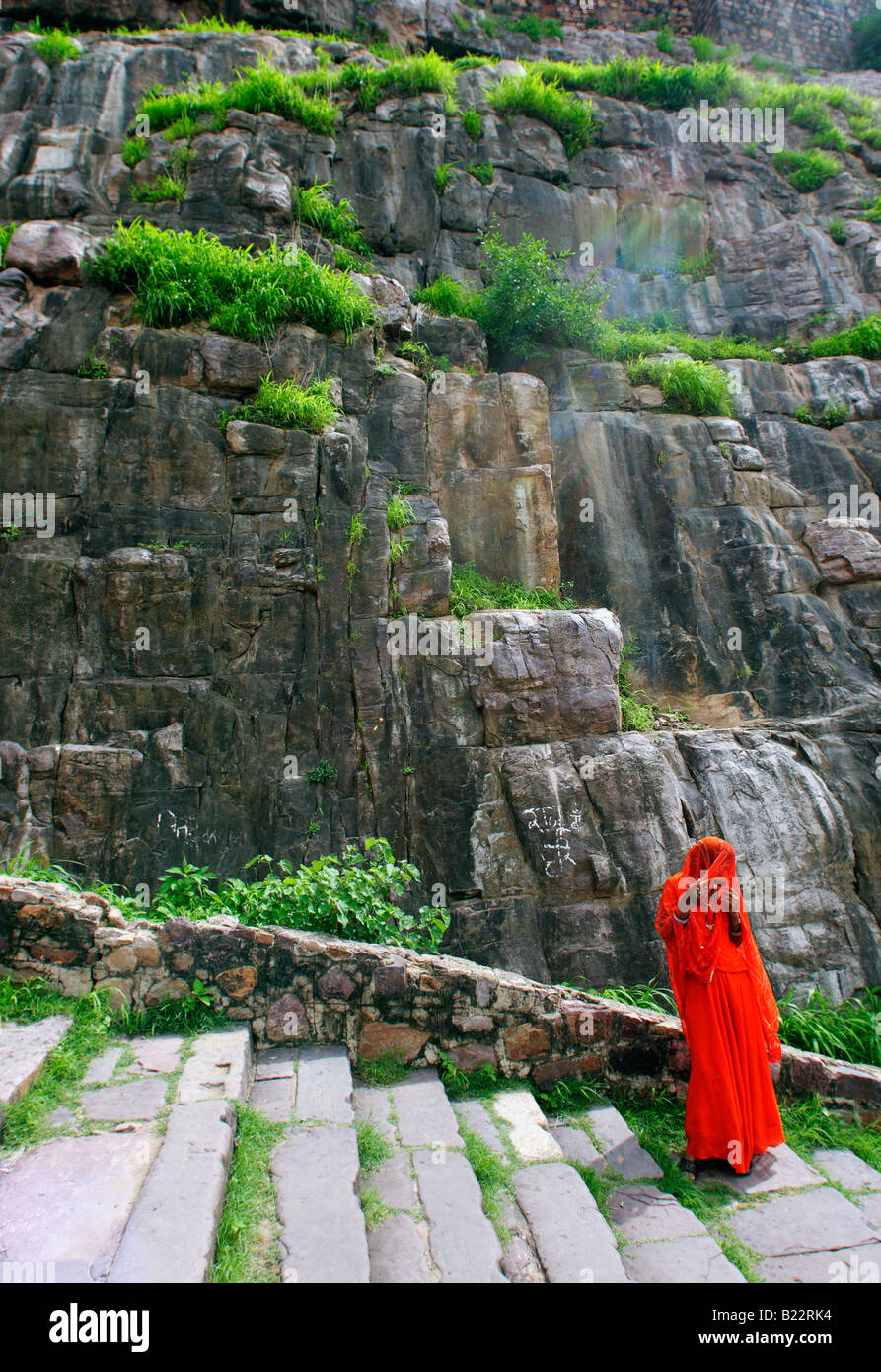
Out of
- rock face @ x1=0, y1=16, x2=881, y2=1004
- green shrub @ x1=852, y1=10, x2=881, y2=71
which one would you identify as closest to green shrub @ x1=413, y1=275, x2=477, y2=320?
rock face @ x1=0, y1=16, x2=881, y2=1004

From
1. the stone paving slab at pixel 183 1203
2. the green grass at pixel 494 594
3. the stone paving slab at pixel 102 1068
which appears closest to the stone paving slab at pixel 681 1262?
the stone paving slab at pixel 183 1203

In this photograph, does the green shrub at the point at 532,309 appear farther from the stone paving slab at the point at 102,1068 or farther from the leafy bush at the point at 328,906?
the stone paving slab at the point at 102,1068

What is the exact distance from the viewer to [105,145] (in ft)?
37.9

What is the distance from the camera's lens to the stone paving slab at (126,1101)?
11.0 feet

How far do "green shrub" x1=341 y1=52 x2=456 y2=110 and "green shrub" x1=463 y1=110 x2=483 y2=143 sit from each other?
1.89 feet

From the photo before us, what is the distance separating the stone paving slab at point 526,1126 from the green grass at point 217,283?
8020mm

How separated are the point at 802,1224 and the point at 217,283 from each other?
9818 mm

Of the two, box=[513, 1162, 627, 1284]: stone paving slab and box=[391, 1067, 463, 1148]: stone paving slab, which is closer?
box=[513, 1162, 627, 1284]: stone paving slab

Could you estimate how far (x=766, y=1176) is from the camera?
13.5 ft

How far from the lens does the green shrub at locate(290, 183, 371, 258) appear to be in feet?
35.7

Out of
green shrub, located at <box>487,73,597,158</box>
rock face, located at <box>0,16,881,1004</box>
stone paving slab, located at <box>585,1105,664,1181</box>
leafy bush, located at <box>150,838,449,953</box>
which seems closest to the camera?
stone paving slab, located at <box>585,1105,664,1181</box>

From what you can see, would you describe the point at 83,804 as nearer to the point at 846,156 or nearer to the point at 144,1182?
the point at 144,1182

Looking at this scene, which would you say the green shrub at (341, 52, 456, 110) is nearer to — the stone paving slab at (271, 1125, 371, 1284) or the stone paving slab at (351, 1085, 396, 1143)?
the stone paving slab at (351, 1085, 396, 1143)

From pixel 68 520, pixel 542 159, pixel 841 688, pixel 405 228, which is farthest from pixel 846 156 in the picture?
pixel 68 520
